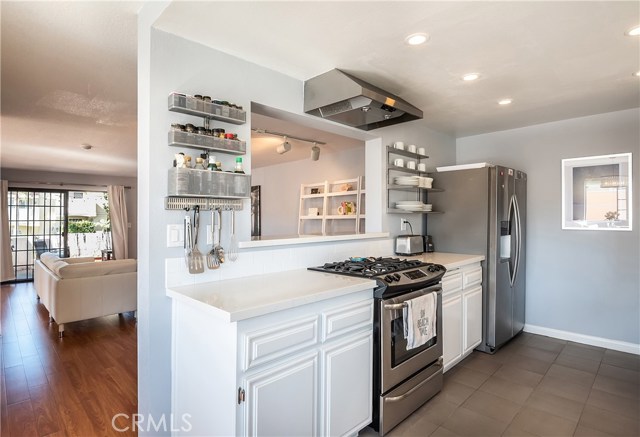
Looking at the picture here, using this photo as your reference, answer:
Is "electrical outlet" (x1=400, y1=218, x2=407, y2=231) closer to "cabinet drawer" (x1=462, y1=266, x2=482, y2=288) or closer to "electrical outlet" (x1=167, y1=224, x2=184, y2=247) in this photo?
"cabinet drawer" (x1=462, y1=266, x2=482, y2=288)

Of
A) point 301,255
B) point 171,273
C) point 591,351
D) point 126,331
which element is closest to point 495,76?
point 301,255

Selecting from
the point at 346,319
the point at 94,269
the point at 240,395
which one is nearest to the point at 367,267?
the point at 346,319

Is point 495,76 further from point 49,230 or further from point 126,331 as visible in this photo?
point 49,230

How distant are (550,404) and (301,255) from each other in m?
2.00

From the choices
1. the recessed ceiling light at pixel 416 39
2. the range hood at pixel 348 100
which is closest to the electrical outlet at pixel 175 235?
the range hood at pixel 348 100

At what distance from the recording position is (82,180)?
308 inches

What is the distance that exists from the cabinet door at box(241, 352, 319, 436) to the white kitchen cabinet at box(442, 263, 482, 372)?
141cm

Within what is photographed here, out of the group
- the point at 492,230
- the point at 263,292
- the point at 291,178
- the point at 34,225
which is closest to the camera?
the point at 263,292

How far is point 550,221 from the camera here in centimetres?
379

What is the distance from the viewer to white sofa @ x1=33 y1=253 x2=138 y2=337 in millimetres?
3906

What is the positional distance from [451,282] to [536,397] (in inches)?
37.8

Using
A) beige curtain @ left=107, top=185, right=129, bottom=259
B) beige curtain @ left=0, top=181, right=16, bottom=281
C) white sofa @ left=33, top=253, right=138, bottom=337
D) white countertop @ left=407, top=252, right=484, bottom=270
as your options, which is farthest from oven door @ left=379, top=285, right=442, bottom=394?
beige curtain @ left=0, top=181, right=16, bottom=281

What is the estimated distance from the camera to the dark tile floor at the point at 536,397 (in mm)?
2121

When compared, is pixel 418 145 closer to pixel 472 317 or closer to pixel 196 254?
pixel 472 317
